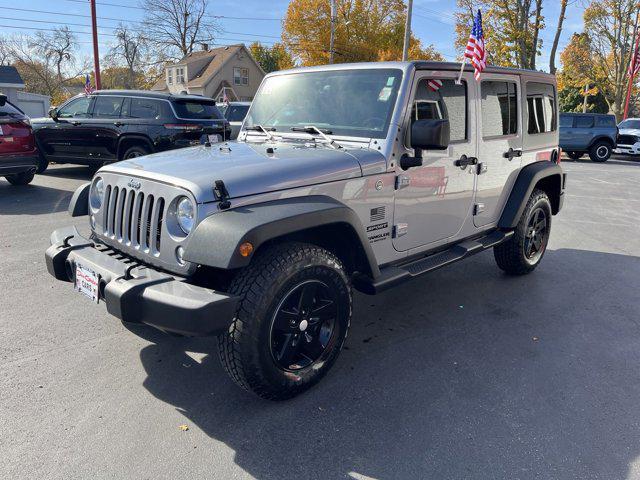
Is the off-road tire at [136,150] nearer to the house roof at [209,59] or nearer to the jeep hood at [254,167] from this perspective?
the jeep hood at [254,167]

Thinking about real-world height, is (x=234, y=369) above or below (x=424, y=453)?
above

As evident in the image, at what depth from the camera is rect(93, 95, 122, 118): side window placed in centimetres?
970

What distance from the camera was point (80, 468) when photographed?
92.0 inches

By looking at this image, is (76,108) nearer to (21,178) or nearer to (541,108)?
(21,178)

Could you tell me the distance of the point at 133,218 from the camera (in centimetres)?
290

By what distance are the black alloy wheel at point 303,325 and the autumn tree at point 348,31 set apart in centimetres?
4064

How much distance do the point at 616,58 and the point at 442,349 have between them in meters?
36.2

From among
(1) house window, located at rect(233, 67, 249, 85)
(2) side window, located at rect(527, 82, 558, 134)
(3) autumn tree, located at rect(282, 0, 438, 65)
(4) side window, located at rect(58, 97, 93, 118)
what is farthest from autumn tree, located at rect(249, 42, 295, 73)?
(2) side window, located at rect(527, 82, 558, 134)

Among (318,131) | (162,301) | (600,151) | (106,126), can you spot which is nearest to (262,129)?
(318,131)

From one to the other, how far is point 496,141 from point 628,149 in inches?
718

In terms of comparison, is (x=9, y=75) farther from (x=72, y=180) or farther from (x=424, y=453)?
(x=424, y=453)

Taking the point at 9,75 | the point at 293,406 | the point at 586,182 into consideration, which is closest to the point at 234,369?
the point at 293,406

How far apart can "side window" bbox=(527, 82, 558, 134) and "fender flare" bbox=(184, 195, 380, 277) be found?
289 cm

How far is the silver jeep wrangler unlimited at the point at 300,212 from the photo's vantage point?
2.54m
